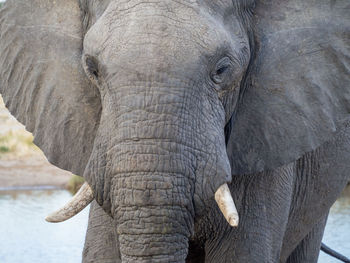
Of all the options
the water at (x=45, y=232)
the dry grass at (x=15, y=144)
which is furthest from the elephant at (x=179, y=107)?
the dry grass at (x=15, y=144)

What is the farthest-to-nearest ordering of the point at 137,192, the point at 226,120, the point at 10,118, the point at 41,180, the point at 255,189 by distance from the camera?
the point at 10,118, the point at 41,180, the point at 255,189, the point at 226,120, the point at 137,192

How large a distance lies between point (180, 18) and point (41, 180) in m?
9.86

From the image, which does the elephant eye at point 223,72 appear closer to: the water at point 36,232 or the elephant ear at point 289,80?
the elephant ear at point 289,80

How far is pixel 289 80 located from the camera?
341 centimetres

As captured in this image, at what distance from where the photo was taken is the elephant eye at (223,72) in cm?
302

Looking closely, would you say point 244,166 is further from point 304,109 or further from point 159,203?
point 159,203

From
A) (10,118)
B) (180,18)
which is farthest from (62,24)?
(10,118)

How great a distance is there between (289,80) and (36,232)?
6.16 meters

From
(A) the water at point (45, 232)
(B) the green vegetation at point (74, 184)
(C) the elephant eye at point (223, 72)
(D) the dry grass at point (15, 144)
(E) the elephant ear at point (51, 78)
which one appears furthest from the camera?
(D) the dry grass at point (15, 144)

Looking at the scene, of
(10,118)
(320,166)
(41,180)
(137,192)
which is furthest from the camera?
(10,118)

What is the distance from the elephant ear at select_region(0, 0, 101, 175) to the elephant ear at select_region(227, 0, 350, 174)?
19.5 inches

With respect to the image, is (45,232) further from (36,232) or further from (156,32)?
(156,32)

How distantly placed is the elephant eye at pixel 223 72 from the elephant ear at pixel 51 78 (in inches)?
17.5

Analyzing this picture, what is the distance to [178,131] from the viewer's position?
287 cm
